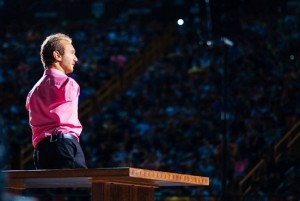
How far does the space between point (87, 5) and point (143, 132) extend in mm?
10427

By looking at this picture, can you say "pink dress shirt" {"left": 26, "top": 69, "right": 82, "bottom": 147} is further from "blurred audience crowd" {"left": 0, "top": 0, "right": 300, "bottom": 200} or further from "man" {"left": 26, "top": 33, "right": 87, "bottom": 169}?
"blurred audience crowd" {"left": 0, "top": 0, "right": 300, "bottom": 200}

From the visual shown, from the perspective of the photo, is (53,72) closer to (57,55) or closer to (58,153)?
(57,55)

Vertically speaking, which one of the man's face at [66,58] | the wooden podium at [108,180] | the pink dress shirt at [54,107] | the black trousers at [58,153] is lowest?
the wooden podium at [108,180]

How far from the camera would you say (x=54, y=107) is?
5.72 meters

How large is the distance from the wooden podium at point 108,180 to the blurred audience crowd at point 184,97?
21.6ft

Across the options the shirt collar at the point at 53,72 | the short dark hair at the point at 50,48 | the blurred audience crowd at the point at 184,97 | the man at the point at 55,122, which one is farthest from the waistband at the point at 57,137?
the blurred audience crowd at the point at 184,97

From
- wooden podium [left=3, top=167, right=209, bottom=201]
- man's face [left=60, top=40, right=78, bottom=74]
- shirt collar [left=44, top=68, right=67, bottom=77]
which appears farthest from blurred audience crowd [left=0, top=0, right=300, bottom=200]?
wooden podium [left=3, top=167, right=209, bottom=201]

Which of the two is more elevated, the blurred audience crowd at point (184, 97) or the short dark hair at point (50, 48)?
the blurred audience crowd at point (184, 97)

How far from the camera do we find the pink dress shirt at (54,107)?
5.72m

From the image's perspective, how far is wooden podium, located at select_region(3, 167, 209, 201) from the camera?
5.04 m

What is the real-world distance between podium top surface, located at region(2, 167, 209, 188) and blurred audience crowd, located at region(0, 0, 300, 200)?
669 cm

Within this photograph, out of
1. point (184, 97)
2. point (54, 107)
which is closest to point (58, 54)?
point (54, 107)

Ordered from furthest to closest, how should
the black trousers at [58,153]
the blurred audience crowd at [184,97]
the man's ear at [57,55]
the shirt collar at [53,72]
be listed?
1. the blurred audience crowd at [184,97]
2. the man's ear at [57,55]
3. the shirt collar at [53,72]
4. the black trousers at [58,153]

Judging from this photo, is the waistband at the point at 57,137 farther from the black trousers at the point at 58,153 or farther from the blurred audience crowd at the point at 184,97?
the blurred audience crowd at the point at 184,97
